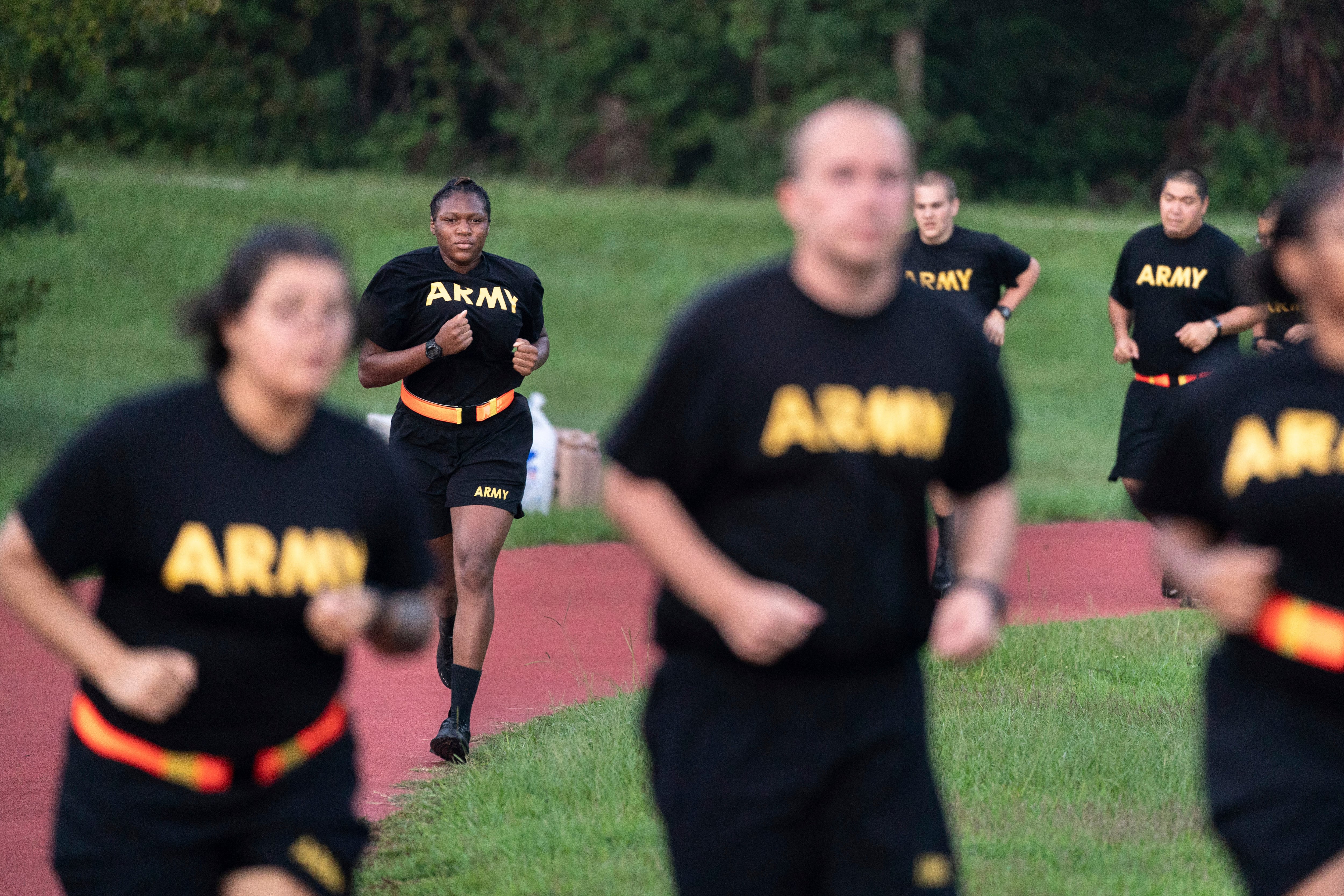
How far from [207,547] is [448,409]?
425 cm

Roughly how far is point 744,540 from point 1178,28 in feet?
157

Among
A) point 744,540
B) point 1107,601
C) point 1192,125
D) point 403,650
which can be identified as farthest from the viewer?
point 1192,125

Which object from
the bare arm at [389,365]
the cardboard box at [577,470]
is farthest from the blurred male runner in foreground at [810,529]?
the cardboard box at [577,470]

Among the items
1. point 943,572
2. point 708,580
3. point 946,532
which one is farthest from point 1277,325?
point 708,580

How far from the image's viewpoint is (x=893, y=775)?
3.13m

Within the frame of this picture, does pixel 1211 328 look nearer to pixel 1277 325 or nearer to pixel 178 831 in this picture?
pixel 1277 325

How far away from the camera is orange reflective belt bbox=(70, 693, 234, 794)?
318cm

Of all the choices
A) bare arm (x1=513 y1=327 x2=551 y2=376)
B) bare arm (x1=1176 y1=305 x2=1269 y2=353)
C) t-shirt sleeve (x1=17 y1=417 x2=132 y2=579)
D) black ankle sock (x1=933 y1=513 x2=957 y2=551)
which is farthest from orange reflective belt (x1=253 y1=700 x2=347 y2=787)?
bare arm (x1=1176 y1=305 x2=1269 y2=353)

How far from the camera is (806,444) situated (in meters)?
3.06

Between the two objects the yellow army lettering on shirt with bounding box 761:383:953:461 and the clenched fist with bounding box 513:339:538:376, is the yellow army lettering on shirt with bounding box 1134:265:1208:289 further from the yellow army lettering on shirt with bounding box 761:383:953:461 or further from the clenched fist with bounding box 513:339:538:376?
the yellow army lettering on shirt with bounding box 761:383:953:461

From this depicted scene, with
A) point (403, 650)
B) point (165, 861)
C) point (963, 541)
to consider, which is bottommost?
point (165, 861)

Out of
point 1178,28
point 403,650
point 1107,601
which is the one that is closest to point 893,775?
point 403,650

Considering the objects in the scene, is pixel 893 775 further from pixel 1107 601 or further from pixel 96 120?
pixel 96 120

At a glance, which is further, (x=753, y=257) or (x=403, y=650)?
(x=753, y=257)
